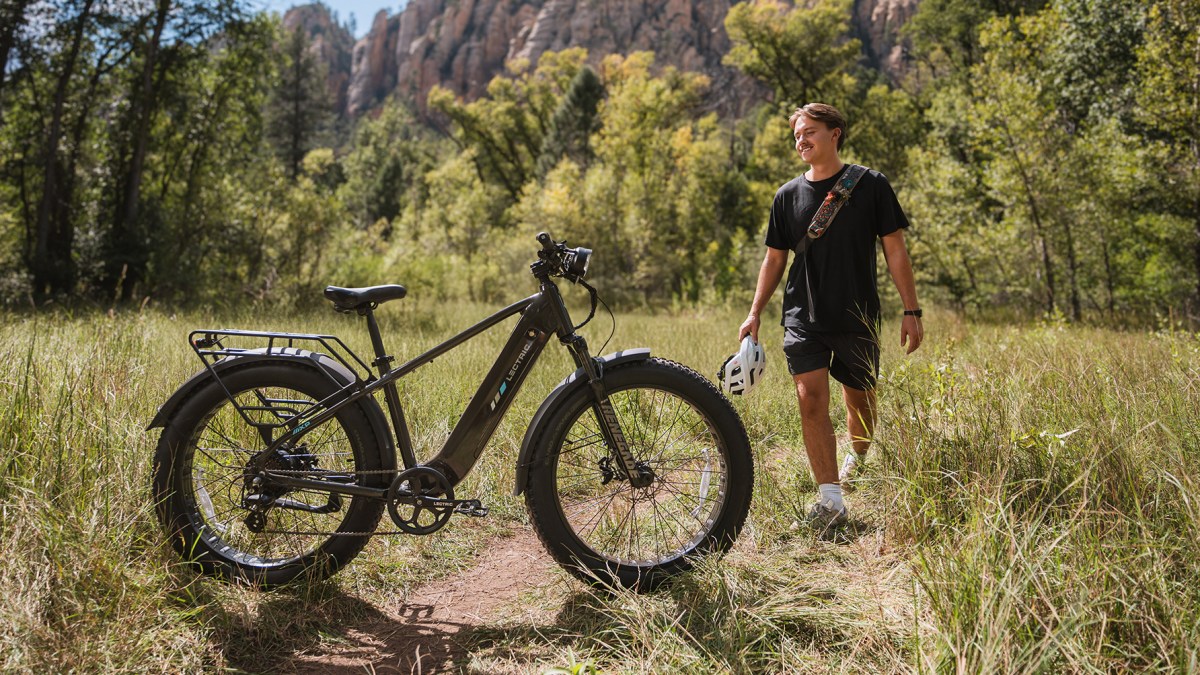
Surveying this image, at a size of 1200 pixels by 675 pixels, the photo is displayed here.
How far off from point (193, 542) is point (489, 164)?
42.7 meters

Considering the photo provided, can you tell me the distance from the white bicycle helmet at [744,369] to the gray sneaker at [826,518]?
0.71m

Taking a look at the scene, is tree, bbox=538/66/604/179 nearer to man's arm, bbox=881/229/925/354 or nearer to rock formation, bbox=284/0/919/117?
man's arm, bbox=881/229/925/354

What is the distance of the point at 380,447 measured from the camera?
2.70 m

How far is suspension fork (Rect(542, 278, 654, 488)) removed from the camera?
2.72 metres

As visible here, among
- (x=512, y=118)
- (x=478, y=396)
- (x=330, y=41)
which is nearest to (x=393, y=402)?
(x=478, y=396)

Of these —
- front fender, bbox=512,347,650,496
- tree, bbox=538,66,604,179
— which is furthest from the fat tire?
tree, bbox=538,66,604,179

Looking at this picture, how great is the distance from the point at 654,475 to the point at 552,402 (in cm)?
55

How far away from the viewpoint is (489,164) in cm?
4325

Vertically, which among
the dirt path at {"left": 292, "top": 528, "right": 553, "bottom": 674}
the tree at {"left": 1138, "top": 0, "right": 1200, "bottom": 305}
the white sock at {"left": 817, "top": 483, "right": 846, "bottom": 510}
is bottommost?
the dirt path at {"left": 292, "top": 528, "right": 553, "bottom": 674}

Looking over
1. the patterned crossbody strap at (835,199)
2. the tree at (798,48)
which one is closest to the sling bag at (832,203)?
the patterned crossbody strap at (835,199)

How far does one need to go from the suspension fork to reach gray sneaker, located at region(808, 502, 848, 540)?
3.00ft

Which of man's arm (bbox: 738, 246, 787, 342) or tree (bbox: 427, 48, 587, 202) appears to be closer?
man's arm (bbox: 738, 246, 787, 342)

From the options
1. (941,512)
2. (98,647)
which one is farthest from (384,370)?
(941,512)

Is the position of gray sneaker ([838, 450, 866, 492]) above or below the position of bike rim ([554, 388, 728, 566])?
below
